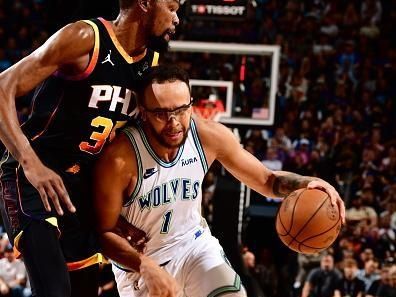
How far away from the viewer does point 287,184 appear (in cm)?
383

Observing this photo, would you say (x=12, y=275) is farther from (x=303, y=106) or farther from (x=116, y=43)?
(x=116, y=43)

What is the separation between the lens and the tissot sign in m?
7.17

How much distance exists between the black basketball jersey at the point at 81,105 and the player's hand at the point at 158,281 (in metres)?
0.60

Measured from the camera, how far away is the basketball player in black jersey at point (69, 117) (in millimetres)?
3223

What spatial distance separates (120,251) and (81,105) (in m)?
0.72

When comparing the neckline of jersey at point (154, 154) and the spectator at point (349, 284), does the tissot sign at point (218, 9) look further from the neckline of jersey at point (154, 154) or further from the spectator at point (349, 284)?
the neckline of jersey at point (154, 154)

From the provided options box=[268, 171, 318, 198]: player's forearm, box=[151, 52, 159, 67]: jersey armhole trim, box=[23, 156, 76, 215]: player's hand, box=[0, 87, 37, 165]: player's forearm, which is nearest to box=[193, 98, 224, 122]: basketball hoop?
box=[268, 171, 318, 198]: player's forearm

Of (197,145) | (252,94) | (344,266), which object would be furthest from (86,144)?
(344,266)

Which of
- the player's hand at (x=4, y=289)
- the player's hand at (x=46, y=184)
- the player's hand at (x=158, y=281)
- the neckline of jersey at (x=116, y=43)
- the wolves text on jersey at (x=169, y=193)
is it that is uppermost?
the neckline of jersey at (x=116, y=43)

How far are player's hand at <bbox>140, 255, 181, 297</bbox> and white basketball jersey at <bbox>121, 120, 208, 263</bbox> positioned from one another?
0.91 ft

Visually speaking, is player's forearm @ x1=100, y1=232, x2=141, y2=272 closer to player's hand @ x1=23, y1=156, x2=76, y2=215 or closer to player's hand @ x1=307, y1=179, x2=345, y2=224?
player's hand @ x1=23, y1=156, x2=76, y2=215

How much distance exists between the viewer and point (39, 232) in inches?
130

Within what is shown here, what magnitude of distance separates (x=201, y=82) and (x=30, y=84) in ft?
16.2

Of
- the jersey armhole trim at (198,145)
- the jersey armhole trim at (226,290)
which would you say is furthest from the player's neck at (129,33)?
the jersey armhole trim at (226,290)
